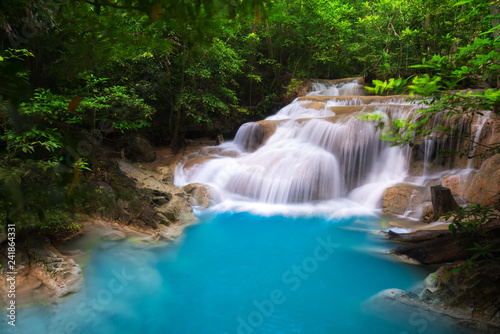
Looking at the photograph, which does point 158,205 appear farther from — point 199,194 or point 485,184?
point 485,184

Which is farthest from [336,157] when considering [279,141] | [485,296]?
[485,296]

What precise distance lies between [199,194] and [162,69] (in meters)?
5.17

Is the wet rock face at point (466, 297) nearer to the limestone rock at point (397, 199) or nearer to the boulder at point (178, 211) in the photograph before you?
the limestone rock at point (397, 199)

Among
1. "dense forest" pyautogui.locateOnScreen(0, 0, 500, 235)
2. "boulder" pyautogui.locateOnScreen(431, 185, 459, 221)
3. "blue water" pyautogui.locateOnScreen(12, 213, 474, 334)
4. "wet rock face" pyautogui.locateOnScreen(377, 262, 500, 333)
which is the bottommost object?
"blue water" pyautogui.locateOnScreen(12, 213, 474, 334)

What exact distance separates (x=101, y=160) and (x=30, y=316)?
3831mm

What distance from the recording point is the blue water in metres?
2.95

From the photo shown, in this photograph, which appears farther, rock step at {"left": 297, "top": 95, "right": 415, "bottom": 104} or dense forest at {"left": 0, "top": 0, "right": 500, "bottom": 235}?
rock step at {"left": 297, "top": 95, "right": 415, "bottom": 104}

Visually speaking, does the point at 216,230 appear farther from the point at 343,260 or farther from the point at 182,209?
the point at 343,260

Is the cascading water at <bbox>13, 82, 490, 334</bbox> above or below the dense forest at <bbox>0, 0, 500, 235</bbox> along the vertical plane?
below

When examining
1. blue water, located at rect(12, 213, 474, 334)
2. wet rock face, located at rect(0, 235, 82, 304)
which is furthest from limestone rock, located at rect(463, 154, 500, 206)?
wet rock face, located at rect(0, 235, 82, 304)

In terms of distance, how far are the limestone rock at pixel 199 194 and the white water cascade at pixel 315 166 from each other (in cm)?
35

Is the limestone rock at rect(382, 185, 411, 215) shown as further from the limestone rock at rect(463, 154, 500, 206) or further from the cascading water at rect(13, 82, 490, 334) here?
the limestone rock at rect(463, 154, 500, 206)

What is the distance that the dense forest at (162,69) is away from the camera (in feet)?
4.30

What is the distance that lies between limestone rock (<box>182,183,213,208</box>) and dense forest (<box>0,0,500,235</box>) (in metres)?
2.16
